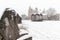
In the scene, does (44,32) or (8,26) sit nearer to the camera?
(8,26)

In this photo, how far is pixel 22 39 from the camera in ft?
15.4

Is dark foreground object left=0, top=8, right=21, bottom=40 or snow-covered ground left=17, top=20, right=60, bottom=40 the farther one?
snow-covered ground left=17, top=20, right=60, bottom=40

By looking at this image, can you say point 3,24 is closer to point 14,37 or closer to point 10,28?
point 10,28

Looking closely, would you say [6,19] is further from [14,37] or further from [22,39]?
[22,39]

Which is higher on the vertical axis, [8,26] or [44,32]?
[8,26]

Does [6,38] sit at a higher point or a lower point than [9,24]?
lower

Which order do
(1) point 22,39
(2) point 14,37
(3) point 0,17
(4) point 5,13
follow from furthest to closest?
1. (1) point 22,39
2. (2) point 14,37
3. (4) point 5,13
4. (3) point 0,17

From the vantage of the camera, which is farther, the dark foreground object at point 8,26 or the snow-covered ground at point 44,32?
the snow-covered ground at point 44,32

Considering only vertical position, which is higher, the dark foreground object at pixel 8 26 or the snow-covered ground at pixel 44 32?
the dark foreground object at pixel 8 26

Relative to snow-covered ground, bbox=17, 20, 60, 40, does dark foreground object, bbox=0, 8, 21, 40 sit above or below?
→ above

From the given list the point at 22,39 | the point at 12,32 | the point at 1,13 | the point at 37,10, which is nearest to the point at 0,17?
the point at 1,13

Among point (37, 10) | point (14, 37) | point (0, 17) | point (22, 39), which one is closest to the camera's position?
point (0, 17)

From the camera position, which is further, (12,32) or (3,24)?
(12,32)

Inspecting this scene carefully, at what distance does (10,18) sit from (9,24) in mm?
186
